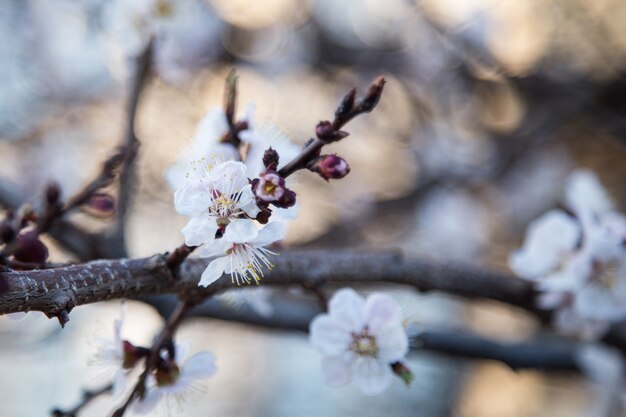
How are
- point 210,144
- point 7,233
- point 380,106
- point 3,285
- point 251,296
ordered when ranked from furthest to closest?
point 380,106, point 251,296, point 210,144, point 7,233, point 3,285

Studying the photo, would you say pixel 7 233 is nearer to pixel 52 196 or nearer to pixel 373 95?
pixel 52 196

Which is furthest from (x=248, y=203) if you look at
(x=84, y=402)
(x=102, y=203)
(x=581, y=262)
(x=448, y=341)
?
(x=448, y=341)

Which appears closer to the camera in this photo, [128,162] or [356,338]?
[356,338]

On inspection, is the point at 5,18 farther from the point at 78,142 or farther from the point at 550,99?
the point at 550,99

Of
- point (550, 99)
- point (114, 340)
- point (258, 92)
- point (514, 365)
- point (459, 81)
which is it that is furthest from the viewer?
point (258, 92)

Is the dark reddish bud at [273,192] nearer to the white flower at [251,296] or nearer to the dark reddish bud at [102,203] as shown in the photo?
the white flower at [251,296]

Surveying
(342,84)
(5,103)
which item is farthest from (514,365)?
(5,103)

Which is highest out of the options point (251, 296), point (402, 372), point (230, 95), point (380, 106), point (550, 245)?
point (380, 106)

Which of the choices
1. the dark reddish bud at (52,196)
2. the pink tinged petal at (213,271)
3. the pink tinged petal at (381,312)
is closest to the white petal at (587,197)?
the pink tinged petal at (381,312)
